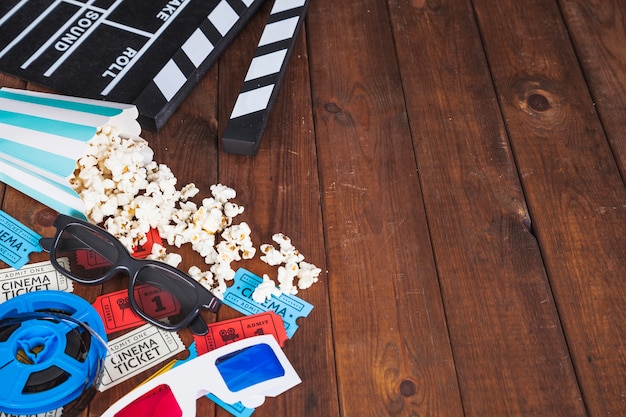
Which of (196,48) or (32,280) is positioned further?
(196,48)

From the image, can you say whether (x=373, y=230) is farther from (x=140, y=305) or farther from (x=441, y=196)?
(x=140, y=305)

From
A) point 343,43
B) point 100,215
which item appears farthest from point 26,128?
point 343,43

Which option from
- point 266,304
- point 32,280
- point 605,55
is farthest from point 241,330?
point 605,55

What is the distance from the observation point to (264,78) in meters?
1.10

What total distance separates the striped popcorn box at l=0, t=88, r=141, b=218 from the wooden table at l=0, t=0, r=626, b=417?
0.04m

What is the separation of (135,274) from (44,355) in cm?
14

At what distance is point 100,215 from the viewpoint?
3.11 feet

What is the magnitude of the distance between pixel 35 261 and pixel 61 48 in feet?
1.32

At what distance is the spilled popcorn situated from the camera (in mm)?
929

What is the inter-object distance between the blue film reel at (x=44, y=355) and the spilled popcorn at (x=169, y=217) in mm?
141

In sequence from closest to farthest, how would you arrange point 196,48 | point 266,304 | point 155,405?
point 155,405 < point 266,304 < point 196,48

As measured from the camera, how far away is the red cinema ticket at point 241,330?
0.87m

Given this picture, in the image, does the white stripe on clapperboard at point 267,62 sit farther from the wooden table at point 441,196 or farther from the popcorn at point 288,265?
the popcorn at point 288,265

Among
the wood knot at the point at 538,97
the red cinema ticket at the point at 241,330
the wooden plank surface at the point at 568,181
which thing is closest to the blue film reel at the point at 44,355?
the red cinema ticket at the point at 241,330
